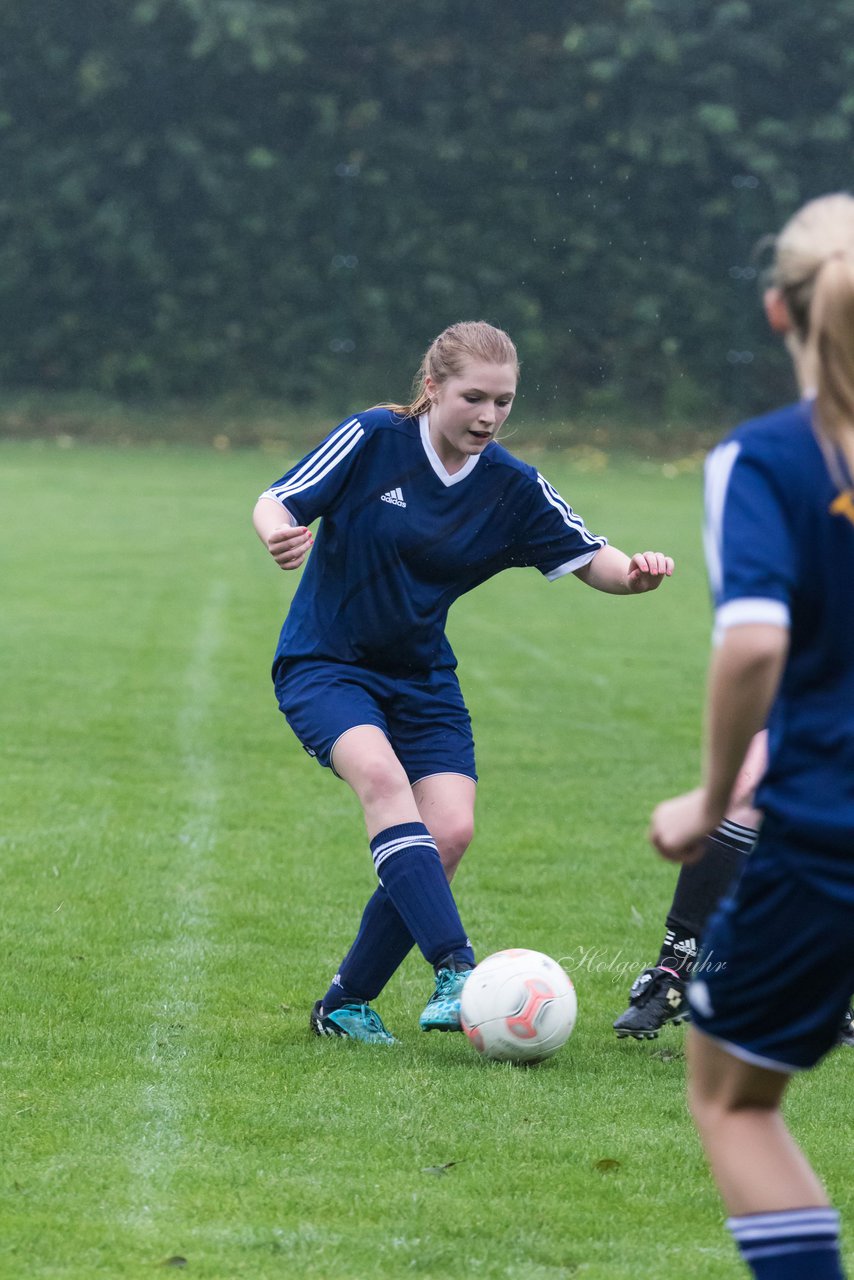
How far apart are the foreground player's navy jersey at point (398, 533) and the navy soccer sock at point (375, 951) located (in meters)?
0.60

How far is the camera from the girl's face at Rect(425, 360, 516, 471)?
4.29 m

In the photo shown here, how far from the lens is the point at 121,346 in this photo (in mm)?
28984

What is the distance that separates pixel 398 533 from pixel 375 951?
1.02 meters

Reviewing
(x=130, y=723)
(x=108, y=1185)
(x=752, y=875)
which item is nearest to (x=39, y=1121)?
(x=108, y=1185)

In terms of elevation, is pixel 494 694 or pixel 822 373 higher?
pixel 822 373

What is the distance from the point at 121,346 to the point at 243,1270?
26918mm

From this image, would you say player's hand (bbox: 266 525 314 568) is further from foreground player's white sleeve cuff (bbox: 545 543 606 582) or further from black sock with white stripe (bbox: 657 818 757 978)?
black sock with white stripe (bbox: 657 818 757 978)

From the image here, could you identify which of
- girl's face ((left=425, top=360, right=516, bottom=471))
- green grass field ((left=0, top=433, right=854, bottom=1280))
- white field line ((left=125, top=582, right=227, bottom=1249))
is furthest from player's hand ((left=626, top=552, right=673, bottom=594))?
white field line ((left=125, top=582, right=227, bottom=1249))

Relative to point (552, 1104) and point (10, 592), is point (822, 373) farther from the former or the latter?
point (10, 592)

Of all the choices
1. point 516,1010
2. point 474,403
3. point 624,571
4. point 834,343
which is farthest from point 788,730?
point 624,571

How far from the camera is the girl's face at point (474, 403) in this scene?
4285mm

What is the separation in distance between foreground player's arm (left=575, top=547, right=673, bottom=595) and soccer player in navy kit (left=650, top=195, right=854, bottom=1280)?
184 centimetres

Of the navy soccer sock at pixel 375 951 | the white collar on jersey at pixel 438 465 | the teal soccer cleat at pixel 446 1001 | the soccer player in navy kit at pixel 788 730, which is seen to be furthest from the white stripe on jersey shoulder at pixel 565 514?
the soccer player in navy kit at pixel 788 730

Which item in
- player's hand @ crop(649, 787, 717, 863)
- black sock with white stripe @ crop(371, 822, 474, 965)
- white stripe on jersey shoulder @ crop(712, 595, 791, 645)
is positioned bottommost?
black sock with white stripe @ crop(371, 822, 474, 965)
